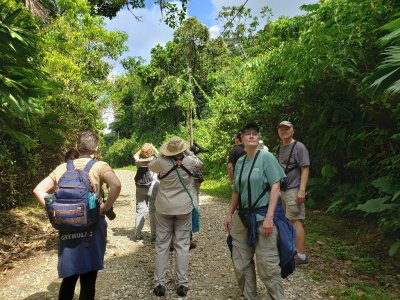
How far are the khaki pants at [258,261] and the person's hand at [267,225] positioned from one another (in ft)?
0.25

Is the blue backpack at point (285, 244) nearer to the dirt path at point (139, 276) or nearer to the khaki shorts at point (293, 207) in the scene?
the dirt path at point (139, 276)

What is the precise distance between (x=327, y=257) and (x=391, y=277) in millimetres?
1039

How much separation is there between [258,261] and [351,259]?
2642 mm

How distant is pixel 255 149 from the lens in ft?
11.6

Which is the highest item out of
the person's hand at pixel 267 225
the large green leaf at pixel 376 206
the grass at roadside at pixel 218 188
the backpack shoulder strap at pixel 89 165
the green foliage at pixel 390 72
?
the green foliage at pixel 390 72

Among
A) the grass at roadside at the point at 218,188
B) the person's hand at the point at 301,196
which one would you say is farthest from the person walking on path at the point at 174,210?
the grass at roadside at the point at 218,188

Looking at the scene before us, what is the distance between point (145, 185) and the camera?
20.9ft

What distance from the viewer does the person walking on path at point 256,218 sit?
3334 millimetres

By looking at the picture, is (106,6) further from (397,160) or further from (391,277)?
(391,277)

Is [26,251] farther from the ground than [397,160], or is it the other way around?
[397,160]

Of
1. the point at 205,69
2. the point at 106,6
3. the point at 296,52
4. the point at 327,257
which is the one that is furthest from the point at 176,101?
the point at 327,257

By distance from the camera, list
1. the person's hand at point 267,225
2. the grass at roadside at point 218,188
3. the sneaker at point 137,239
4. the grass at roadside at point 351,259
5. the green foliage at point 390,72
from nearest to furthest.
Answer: the green foliage at point 390,72 → the person's hand at point 267,225 → the grass at roadside at point 351,259 → the sneaker at point 137,239 → the grass at roadside at point 218,188

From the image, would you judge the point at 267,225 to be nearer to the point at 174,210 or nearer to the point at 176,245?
the point at 174,210

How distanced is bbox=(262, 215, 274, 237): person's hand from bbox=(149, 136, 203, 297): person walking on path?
1229mm
